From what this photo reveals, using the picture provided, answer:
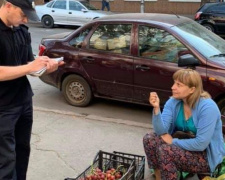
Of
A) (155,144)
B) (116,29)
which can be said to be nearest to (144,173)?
(155,144)

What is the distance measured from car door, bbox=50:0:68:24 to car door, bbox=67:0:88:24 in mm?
267

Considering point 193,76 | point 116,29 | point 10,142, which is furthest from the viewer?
point 116,29

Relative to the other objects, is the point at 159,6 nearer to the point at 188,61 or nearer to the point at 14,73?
the point at 188,61

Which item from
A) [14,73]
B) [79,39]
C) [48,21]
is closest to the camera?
[14,73]

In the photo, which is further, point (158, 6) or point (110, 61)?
point (158, 6)

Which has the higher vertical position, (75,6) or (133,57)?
(75,6)

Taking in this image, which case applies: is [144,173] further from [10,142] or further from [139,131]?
[10,142]

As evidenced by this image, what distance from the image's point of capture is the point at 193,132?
3479mm

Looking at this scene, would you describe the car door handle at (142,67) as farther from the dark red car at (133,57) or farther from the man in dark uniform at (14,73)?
the man in dark uniform at (14,73)

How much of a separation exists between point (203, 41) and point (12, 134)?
3.51 metres

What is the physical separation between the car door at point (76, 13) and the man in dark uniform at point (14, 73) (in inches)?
545

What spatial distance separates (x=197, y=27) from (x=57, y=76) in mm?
2475

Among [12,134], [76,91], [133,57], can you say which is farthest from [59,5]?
[12,134]

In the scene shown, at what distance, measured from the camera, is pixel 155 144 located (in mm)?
3527
